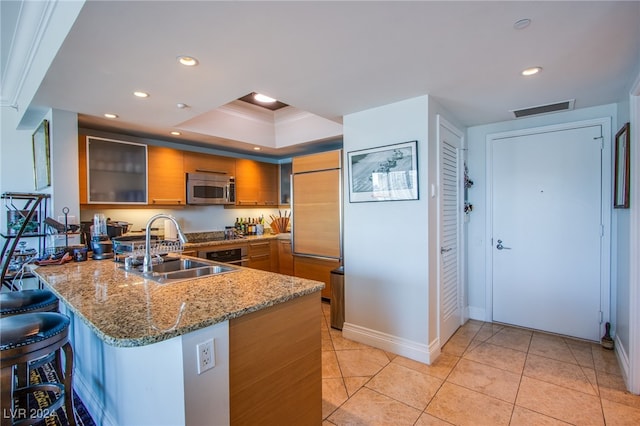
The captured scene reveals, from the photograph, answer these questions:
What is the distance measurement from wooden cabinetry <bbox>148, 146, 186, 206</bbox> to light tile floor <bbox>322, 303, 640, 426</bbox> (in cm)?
271

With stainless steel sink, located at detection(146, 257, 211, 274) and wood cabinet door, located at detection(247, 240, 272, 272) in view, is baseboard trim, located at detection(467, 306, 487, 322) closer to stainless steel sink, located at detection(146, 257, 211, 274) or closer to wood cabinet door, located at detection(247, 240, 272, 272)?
wood cabinet door, located at detection(247, 240, 272, 272)

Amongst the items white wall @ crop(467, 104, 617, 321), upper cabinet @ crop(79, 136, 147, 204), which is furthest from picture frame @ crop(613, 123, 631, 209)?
upper cabinet @ crop(79, 136, 147, 204)

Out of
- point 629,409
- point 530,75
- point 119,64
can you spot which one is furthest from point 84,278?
point 629,409

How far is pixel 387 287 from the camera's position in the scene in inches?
112

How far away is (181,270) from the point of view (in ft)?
7.64

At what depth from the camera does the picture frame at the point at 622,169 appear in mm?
2311

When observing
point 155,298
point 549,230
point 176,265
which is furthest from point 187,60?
point 549,230

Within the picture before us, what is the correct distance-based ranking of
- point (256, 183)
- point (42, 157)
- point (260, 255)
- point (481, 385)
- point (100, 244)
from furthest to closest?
point (256, 183), point (260, 255), point (42, 157), point (100, 244), point (481, 385)

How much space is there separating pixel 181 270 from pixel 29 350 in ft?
3.24

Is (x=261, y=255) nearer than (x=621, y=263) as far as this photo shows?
No

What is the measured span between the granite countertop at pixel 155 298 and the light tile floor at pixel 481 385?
101cm

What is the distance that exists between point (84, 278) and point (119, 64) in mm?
1414

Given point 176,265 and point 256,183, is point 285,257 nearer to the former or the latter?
point 256,183

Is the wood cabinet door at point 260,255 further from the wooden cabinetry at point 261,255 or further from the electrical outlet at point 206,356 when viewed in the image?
the electrical outlet at point 206,356
